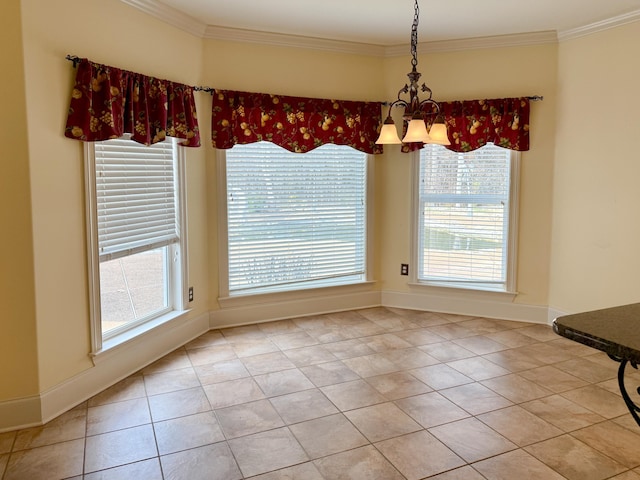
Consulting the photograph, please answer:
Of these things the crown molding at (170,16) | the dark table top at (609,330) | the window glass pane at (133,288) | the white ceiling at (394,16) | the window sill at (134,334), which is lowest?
the window sill at (134,334)

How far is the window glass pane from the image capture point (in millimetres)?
3430

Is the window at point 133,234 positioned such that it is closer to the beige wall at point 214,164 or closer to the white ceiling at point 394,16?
the beige wall at point 214,164

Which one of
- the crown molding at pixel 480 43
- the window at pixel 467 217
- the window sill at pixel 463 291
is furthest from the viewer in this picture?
the window sill at pixel 463 291

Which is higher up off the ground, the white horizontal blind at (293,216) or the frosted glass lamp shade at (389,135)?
the frosted glass lamp shade at (389,135)

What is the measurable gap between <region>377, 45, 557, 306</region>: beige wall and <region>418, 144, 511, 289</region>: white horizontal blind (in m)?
0.17

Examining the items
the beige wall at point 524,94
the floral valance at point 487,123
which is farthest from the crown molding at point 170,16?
the floral valance at point 487,123

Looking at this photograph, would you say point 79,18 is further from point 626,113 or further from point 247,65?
point 626,113

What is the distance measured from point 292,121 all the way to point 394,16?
4.00ft

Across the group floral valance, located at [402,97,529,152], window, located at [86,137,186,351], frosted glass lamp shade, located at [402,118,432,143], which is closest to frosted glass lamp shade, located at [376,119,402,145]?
frosted glass lamp shade, located at [402,118,432,143]

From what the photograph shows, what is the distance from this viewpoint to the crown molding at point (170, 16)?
3479mm

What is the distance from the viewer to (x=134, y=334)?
3557 millimetres

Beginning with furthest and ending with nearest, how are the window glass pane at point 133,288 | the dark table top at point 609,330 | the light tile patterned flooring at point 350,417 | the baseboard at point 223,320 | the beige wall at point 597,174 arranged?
1. the beige wall at point 597,174
2. the window glass pane at point 133,288
3. the baseboard at point 223,320
4. the light tile patterned flooring at point 350,417
5. the dark table top at point 609,330

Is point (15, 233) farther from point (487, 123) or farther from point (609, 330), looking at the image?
point (487, 123)

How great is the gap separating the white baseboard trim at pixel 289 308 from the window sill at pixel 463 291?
0.48m
